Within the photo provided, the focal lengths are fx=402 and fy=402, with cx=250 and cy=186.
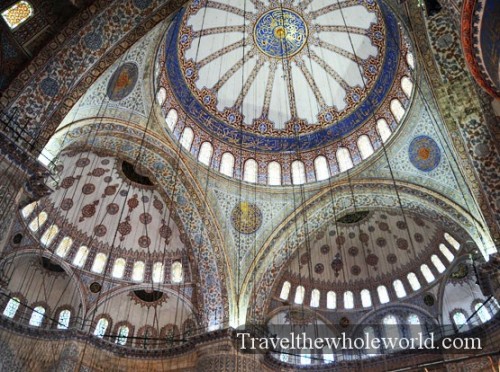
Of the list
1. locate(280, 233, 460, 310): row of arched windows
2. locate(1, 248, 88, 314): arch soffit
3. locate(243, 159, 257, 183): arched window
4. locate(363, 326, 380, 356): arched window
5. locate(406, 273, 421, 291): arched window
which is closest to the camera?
locate(1, 248, 88, 314): arch soffit

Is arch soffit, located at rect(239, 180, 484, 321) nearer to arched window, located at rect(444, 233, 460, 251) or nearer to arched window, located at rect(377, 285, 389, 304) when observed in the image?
arched window, located at rect(444, 233, 460, 251)

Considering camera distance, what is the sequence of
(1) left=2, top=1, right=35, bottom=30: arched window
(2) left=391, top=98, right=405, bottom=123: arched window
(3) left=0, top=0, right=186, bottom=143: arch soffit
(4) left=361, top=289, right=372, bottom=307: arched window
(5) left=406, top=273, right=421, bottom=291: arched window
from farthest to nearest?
(4) left=361, top=289, right=372, bottom=307: arched window, (5) left=406, top=273, right=421, bottom=291: arched window, (2) left=391, top=98, right=405, bottom=123: arched window, (3) left=0, top=0, right=186, bottom=143: arch soffit, (1) left=2, top=1, right=35, bottom=30: arched window

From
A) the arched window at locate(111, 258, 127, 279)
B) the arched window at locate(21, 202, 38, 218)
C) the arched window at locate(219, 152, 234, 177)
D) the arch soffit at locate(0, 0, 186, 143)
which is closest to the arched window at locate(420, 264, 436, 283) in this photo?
the arched window at locate(219, 152, 234, 177)

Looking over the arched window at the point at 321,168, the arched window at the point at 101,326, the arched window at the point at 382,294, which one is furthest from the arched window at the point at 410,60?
the arched window at the point at 101,326

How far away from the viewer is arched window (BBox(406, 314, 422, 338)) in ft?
45.0

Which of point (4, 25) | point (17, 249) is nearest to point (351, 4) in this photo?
point (4, 25)

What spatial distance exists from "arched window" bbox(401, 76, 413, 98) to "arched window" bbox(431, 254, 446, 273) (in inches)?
235

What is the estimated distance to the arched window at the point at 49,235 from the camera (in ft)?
39.2

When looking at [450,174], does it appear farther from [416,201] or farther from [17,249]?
[17,249]

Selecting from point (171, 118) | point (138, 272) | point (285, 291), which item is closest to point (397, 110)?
point (171, 118)

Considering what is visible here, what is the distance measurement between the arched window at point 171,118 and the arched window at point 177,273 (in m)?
4.58

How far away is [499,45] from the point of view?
512cm

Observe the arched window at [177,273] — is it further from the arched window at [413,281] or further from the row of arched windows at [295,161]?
the arched window at [413,281]

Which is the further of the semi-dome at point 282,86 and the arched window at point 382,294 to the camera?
the arched window at point 382,294
